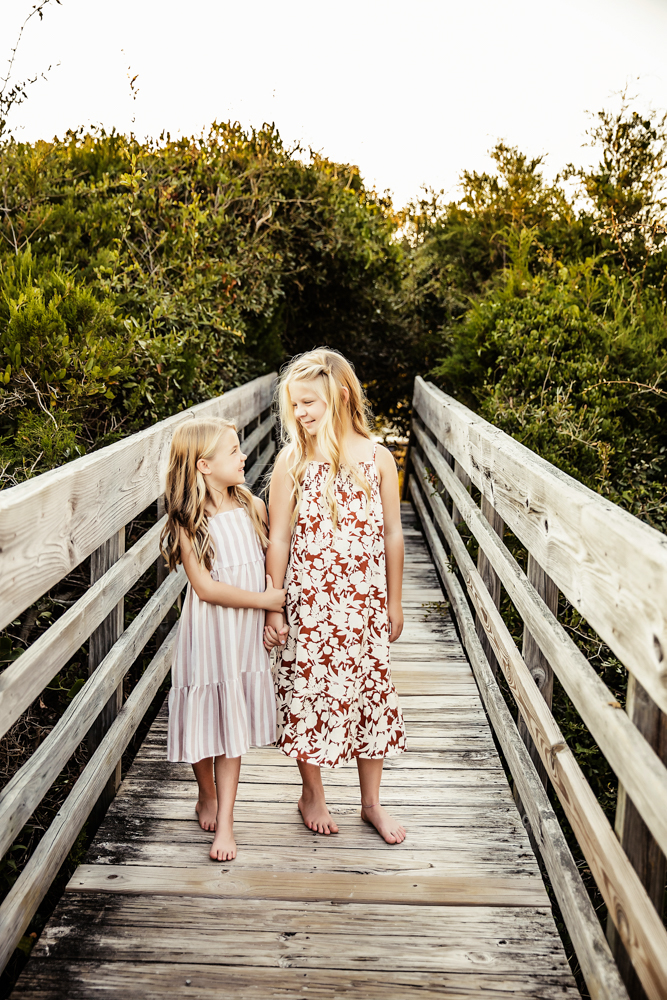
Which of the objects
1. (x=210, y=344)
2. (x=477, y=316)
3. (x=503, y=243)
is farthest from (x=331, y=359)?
(x=503, y=243)

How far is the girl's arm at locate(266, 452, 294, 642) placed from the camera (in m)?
2.40

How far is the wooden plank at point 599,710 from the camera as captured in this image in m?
1.25

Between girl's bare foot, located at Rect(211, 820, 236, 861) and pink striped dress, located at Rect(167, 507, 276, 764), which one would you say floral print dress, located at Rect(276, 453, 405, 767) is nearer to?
pink striped dress, located at Rect(167, 507, 276, 764)

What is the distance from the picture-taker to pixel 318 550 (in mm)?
2381

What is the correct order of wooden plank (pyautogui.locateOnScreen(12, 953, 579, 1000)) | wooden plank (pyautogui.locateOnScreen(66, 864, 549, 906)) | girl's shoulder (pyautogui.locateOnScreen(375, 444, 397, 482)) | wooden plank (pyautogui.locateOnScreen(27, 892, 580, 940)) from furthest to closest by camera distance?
girl's shoulder (pyautogui.locateOnScreen(375, 444, 397, 482)), wooden plank (pyautogui.locateOnScreen(66, 864, 549, 906)), wooden plank (pyautogui.locateOnScreen(27, 892, 580, 940)), wooden plank (pyautogui.locateOnScreen(12, 953, 579, 1000))

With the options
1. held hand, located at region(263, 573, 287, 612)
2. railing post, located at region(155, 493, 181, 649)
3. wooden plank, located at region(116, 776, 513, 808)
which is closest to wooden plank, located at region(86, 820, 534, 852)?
wooden plank, located at region(116, 776, 513, 808)

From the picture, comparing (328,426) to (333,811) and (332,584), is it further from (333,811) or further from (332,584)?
(333,811)

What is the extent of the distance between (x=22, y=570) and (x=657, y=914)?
141 cm

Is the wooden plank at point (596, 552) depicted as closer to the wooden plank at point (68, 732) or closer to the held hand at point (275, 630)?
the held hand at point (275, 630)

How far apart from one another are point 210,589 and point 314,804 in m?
0.84

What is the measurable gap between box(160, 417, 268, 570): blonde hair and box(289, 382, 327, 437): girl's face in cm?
24

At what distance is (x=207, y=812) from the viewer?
8.17 feet

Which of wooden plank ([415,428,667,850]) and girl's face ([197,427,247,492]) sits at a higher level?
girl's face ([197,427,247,492])

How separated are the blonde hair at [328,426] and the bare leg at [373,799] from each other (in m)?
0.82
